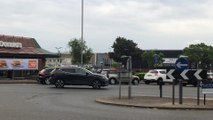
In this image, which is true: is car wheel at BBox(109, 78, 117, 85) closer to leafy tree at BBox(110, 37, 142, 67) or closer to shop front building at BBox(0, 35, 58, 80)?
shop front building at BBox(0, 35, 58, 80)

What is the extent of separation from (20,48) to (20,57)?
5.59 feet

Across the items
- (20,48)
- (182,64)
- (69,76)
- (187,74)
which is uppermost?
(20,48)

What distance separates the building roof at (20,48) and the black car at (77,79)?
20.6 meters

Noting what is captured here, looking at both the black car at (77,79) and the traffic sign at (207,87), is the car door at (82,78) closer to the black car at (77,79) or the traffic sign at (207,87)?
the black car at (77,79)

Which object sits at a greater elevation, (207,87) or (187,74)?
(187,74)

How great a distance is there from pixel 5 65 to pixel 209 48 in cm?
5121

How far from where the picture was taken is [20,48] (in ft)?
181

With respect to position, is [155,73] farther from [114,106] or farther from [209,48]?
[209,48]

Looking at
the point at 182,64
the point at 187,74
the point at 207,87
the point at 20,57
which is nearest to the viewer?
the point at 207,87

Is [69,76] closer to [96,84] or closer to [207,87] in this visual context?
[96,84]

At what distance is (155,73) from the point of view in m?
44.4

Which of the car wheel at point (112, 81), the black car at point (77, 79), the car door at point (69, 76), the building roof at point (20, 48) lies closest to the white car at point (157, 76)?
the car wheel at point (112, 81)

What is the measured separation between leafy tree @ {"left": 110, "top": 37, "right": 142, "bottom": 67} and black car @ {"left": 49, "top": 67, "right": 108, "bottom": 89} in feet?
198

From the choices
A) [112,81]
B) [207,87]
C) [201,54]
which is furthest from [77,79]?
[201,54]
